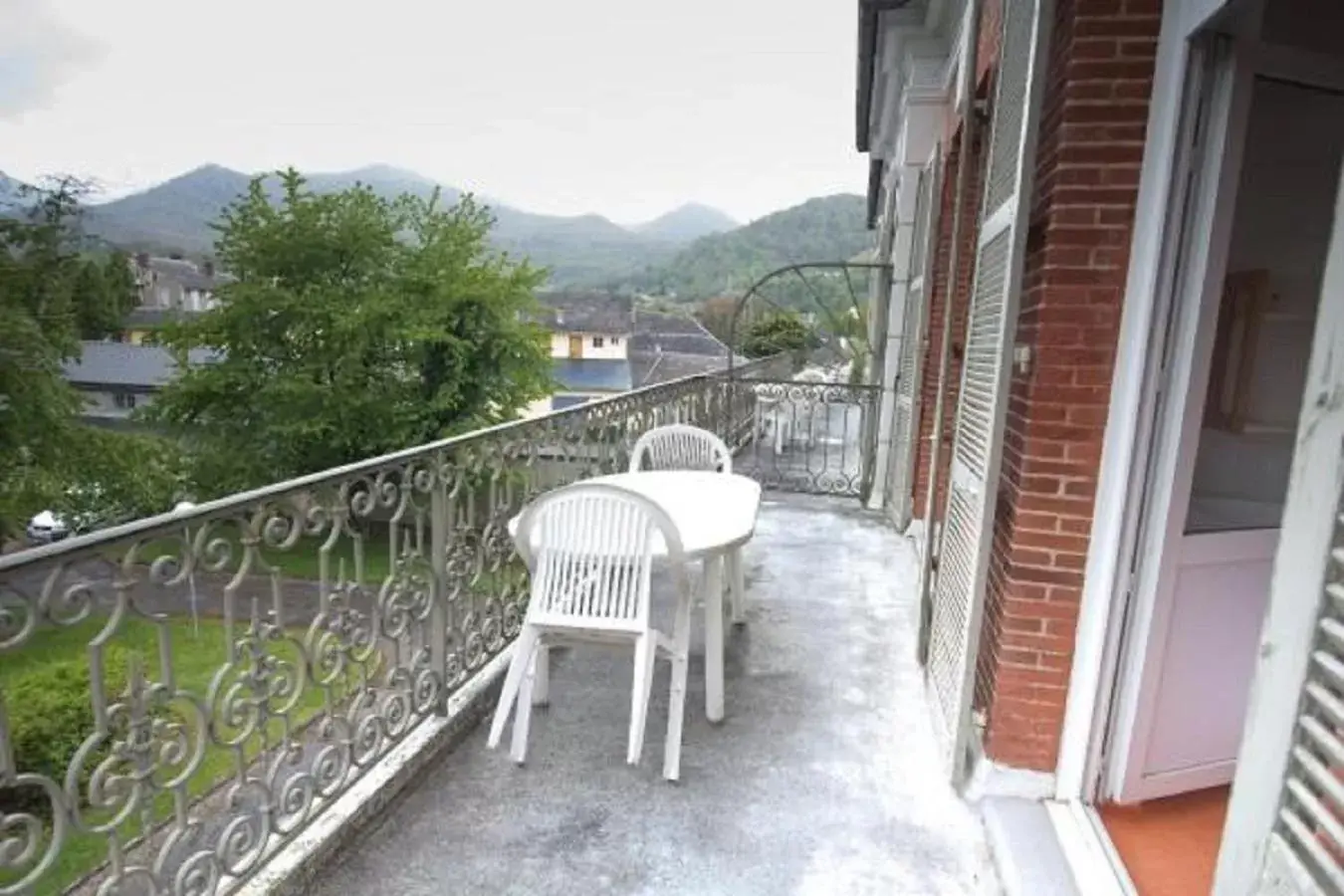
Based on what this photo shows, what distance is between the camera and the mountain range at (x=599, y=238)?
20.8 m

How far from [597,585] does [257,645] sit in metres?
0.96

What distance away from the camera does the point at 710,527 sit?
8.82 ft

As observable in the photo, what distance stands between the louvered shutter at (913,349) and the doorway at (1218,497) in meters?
Result: 2.75

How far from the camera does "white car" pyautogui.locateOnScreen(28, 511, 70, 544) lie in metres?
13.0

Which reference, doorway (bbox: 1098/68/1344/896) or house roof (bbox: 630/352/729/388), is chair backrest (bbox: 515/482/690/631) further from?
house roof (bbox: 630/352/729/388)

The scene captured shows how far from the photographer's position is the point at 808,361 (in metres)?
13.8

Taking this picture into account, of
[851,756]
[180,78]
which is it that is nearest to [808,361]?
[851,756]

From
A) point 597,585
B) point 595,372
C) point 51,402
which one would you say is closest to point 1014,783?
point 597,585

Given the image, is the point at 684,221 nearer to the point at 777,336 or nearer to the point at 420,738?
the point at 777,336

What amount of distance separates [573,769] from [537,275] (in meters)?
17.4

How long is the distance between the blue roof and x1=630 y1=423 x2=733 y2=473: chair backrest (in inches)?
1068

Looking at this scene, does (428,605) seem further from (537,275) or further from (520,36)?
(520,36)

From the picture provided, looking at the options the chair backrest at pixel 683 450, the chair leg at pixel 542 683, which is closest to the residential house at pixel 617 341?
the chair backrest at pixel 683 450

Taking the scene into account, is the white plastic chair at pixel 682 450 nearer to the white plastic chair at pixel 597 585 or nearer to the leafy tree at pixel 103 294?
the white plastic chair at pixel 597 585
